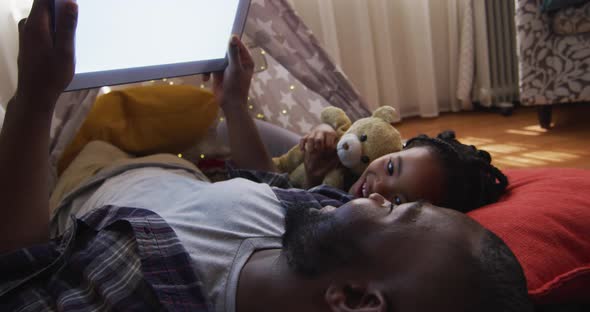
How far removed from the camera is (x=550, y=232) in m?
0.72

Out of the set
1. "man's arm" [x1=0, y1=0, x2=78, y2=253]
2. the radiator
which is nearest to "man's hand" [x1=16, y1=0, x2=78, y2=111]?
"man's arm" [x1=0, y1=0, x2=78, y2=253]

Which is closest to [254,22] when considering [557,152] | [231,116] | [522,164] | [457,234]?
[231,116]

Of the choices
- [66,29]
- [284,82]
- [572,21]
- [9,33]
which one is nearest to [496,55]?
[572,21]

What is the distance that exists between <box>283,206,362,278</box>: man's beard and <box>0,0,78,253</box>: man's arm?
0.41 m

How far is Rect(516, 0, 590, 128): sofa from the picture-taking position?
2.03 m

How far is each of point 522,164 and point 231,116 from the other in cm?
115

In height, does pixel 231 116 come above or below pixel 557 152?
above

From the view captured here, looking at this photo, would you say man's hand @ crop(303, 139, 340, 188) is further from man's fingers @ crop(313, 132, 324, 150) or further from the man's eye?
the man's eye

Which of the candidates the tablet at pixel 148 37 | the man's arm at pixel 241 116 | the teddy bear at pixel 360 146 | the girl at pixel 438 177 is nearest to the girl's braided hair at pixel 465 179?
the girl at pixel 438 177

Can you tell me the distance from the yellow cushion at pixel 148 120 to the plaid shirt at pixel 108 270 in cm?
58

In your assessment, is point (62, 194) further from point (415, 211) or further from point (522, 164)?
point (522, 164)

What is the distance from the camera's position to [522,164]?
176 cm

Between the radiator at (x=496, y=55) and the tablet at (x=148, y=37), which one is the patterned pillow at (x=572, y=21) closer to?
the radiator at (x=496, y=55)

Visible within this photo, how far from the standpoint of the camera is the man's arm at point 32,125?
695 millimetres
